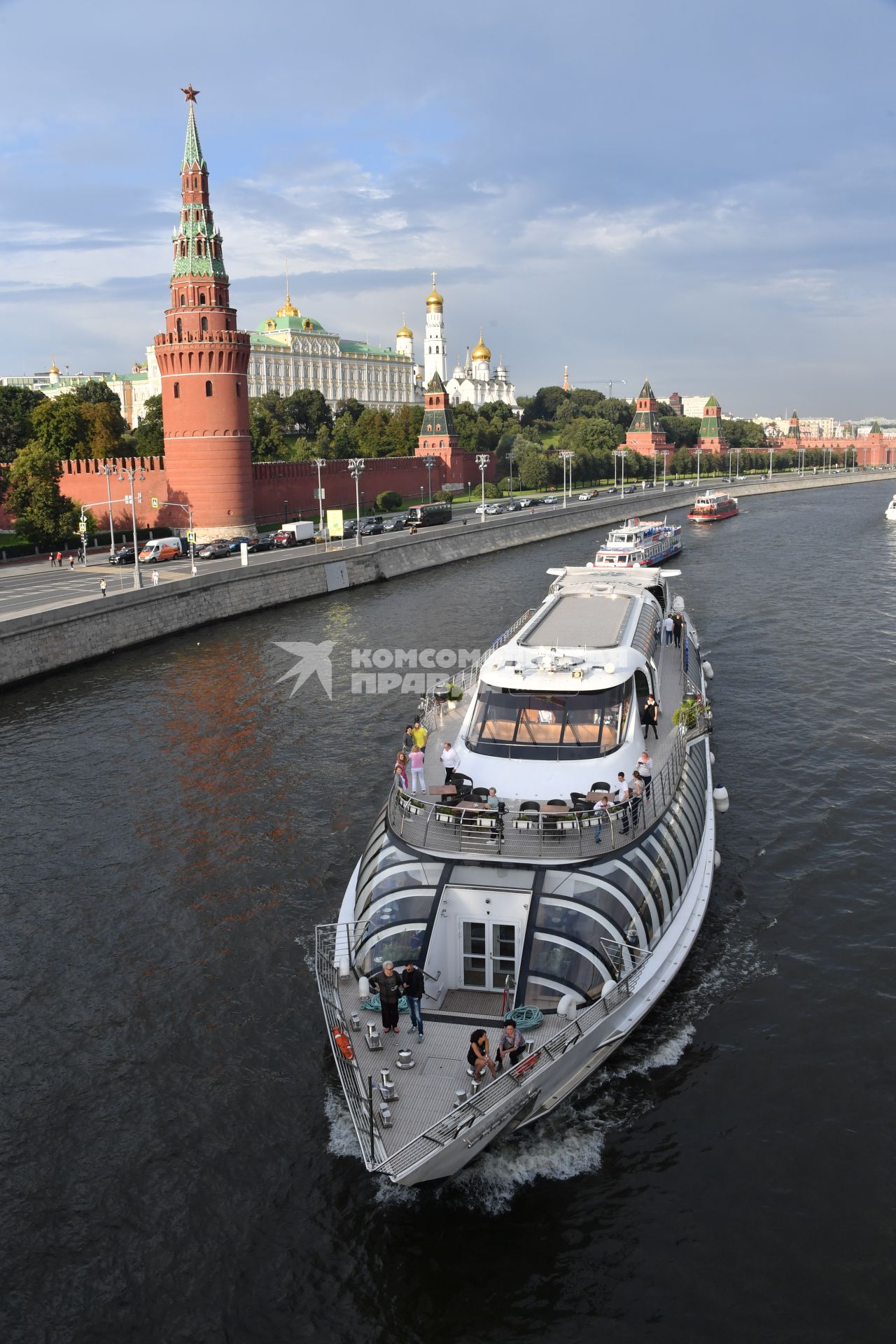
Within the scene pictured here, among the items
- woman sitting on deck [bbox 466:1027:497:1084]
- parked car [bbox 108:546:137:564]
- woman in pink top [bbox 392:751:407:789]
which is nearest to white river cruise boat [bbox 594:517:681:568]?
parked car [bbox 108:546:137:564]

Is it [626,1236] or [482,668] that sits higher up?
[482,668]

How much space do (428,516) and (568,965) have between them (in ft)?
225

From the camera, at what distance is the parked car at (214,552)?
193 ft

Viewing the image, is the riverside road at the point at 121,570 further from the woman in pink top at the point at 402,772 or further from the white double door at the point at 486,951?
the white double door at the point at 486,951

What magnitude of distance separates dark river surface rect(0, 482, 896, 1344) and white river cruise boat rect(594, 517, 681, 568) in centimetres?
3062

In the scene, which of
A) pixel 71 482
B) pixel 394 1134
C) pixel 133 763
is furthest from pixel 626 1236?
pixel 71 482

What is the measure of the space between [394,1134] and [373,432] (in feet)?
339

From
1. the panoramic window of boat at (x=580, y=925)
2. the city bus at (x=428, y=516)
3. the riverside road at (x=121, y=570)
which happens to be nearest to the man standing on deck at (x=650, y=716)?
the panoramic window of boat at (x=580, y=925)

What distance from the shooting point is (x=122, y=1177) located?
12859 mm

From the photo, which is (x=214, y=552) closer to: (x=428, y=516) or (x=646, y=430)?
(x=428, y=516)

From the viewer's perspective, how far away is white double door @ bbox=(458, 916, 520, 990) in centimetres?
1407

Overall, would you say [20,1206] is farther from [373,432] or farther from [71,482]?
[373,432]

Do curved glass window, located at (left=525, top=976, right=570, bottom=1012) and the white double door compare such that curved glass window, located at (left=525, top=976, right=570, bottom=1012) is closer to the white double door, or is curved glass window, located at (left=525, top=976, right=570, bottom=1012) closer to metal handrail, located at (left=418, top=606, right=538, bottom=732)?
the white double door

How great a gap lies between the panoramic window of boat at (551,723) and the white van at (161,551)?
1582 inches
